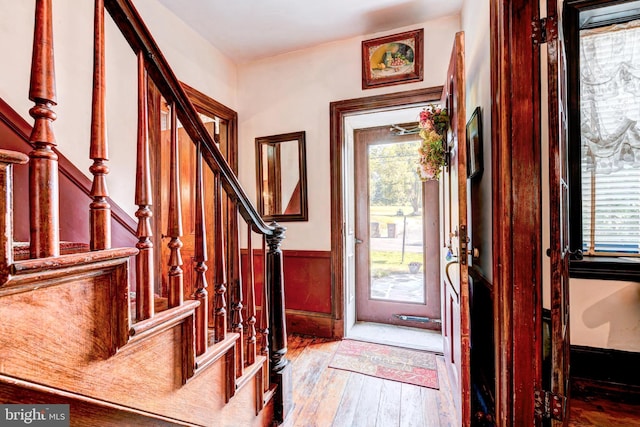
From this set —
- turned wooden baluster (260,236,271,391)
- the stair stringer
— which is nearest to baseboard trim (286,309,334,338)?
turned wooden baluster (260,236,271,391)

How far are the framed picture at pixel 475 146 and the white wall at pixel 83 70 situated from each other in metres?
2.32

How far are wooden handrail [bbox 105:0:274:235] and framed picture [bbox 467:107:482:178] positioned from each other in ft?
4.53

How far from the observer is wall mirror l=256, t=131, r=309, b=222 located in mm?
2836

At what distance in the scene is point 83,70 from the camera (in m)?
1.70

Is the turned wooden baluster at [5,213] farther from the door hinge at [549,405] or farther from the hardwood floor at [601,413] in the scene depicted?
the hardwood floor at [601,413]

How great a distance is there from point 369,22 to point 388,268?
2457mm

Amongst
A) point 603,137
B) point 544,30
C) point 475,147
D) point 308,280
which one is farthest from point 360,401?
point 603,137

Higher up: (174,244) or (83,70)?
(83,70)

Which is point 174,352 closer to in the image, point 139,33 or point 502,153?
point 139,33

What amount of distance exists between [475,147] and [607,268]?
47.2 inches

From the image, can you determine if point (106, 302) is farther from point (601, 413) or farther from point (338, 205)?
point (601, 413)

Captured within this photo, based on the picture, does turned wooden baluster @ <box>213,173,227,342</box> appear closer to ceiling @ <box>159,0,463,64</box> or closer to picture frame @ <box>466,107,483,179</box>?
picture frame @ <box>466,107,483,179</box>

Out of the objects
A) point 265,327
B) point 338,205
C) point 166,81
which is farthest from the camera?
point 338,205

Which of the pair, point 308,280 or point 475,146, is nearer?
point 475,146
